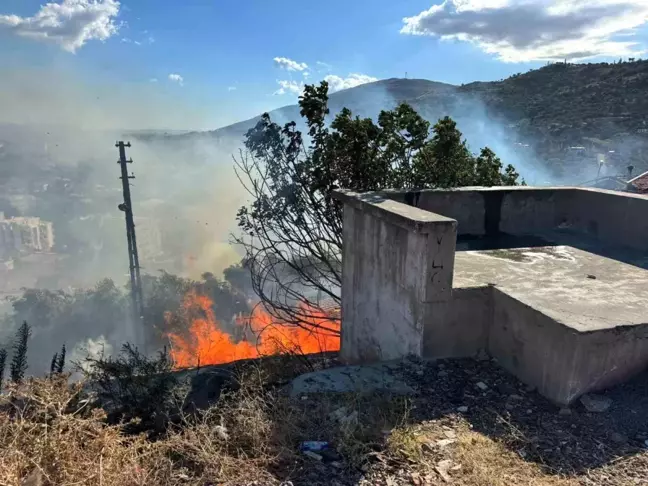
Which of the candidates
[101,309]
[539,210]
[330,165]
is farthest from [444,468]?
[101,309]

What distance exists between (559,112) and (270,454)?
50166 mm

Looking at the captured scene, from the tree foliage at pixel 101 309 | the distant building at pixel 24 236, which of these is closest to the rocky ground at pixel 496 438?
the tree foliage at pixel 101 309

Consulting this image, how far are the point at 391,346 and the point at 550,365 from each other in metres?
1.66

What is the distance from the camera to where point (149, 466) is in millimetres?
3008

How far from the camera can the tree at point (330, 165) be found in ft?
26.0

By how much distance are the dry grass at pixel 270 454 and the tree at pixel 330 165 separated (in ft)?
15.5

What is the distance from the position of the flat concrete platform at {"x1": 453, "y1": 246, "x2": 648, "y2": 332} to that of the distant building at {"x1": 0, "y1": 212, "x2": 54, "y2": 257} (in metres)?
50.1

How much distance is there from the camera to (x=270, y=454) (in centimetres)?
317

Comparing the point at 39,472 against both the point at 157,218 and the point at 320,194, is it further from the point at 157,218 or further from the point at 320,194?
the point at 157,218

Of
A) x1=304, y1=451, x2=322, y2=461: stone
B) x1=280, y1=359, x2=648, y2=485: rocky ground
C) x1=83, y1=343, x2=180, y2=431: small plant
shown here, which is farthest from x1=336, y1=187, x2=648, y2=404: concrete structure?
x1=83, y1=343, x2=180, y2=431: small plant

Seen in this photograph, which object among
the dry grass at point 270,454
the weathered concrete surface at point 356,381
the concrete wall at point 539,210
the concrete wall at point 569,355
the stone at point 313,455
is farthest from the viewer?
the concrete wall at point 539,210

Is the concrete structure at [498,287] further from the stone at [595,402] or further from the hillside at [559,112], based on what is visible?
the hillside at [559,112]

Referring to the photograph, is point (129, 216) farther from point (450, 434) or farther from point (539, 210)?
point (450, 434)

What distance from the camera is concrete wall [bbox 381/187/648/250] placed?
6.38 m
